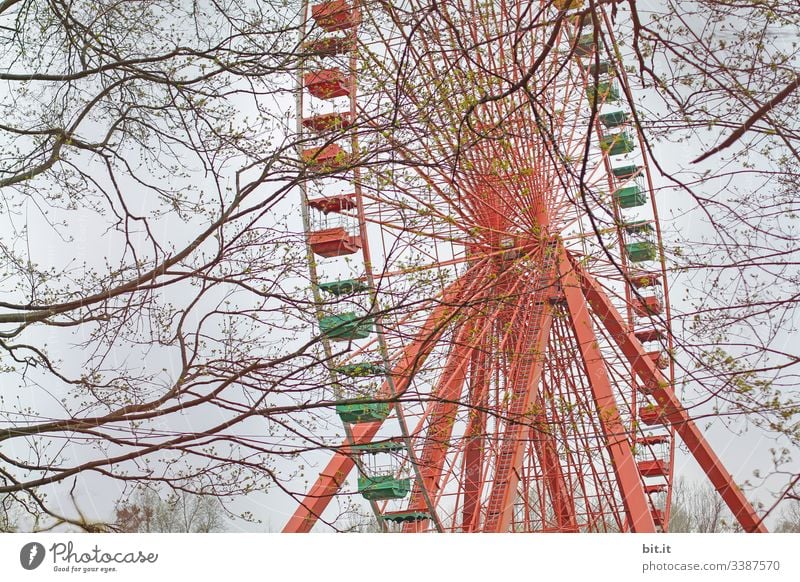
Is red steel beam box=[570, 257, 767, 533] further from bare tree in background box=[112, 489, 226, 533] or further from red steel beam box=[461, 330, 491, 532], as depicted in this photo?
bare tree in background box=[112, 489, 226, 533]

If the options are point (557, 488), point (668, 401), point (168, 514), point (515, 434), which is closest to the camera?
point (168, 514)

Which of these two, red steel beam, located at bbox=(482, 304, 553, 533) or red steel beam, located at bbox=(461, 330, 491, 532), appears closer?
red steel beam, located at bbox=(482, 304, 553, 533)

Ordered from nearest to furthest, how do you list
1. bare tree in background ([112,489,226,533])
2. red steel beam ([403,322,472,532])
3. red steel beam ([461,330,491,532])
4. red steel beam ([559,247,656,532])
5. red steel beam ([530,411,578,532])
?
bare tree in background ([112,489,226,533])
red steel beam ([403,322,472,532])
red steel beam ([559,247,656,532])
red steel beam ([461,330,491,532])
red steel beam ([530,411,578,532])

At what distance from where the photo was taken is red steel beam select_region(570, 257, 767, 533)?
15.6 ft

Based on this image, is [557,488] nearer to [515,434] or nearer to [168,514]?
[515,434]

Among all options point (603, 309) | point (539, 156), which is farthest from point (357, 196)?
point (603, 309)

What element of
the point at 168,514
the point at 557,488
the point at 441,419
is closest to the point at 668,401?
the point at 441,419

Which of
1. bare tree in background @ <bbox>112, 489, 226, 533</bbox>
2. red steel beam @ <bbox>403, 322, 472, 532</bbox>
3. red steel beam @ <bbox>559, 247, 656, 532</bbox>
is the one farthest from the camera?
red steel beam @ <bbox>559, 247, 656, 532</bbox>

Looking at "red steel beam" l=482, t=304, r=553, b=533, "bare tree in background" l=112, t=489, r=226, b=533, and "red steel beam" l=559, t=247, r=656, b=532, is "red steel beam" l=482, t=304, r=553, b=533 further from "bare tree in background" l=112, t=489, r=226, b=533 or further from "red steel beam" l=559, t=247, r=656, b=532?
"bare tree in background" l=112, t=489, r=226, b=533

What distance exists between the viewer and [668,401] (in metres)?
4.82

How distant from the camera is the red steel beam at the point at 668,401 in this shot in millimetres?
4770

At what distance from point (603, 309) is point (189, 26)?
2660mm

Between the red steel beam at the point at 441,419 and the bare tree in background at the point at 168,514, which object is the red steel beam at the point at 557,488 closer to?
the red steel beam at the point at 441,419
